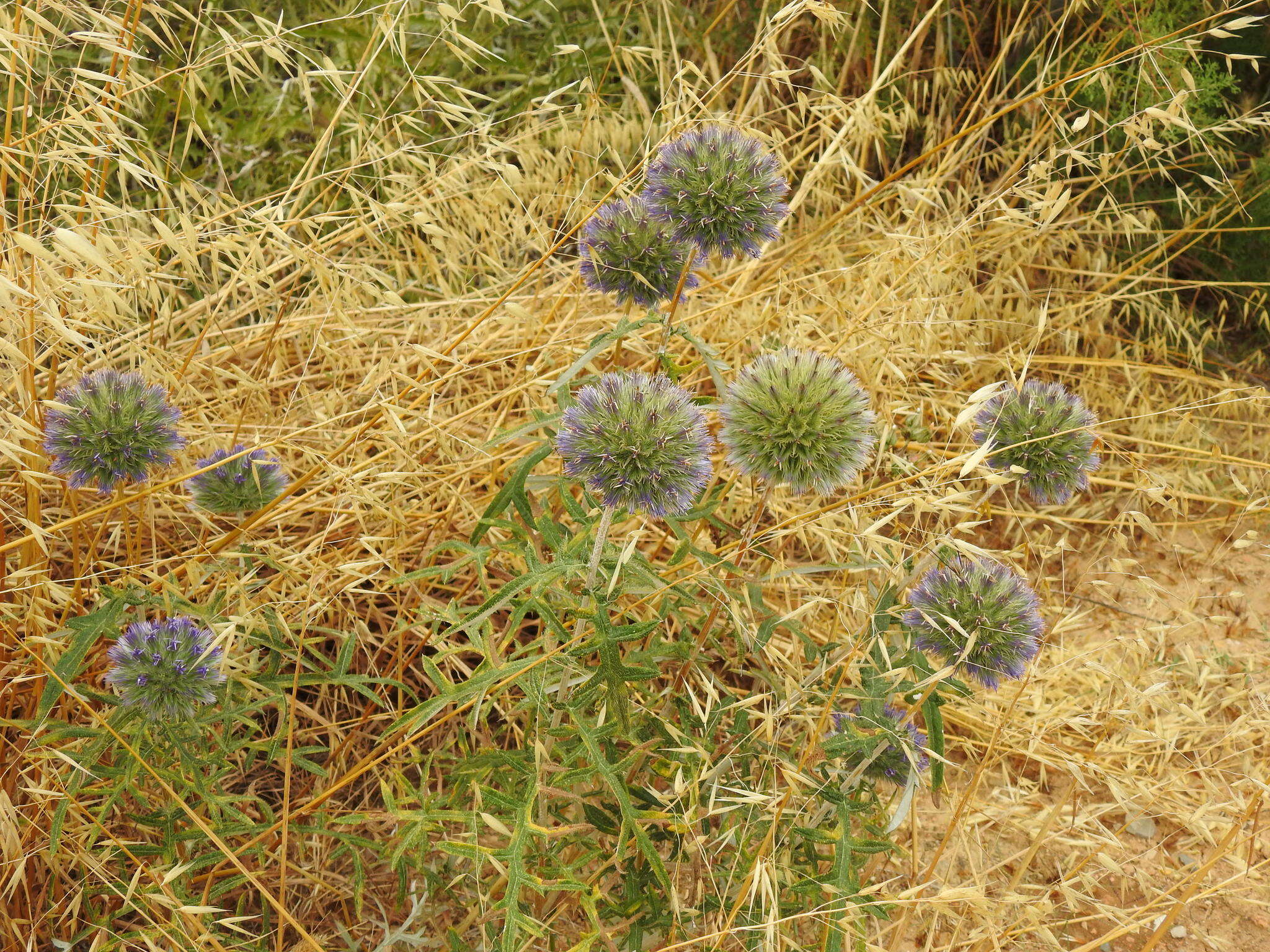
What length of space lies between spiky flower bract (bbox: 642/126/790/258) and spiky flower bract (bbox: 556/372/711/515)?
381mm

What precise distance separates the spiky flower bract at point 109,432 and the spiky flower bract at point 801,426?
98cm

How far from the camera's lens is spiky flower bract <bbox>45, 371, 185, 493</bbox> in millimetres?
1771

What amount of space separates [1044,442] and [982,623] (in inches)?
15.8

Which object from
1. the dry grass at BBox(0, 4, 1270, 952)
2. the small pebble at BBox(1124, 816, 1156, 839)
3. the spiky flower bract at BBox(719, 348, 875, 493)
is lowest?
the small pebble at BBox(1124, 816, 1156, 839)

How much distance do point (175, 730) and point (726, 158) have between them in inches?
52.0

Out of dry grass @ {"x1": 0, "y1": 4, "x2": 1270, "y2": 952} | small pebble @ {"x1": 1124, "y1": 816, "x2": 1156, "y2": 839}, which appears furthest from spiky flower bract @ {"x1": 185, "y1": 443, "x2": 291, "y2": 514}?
small pebble @ {"x1": 1124, "y1": 816, "x2": 1156, "y2": 839}

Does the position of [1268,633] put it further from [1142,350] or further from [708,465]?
[708,465]

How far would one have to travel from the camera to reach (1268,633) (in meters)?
2.95

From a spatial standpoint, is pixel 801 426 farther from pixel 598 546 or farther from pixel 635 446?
pixel 598 546

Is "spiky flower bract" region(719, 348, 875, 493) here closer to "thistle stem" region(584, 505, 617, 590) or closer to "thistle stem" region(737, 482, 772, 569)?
"thistle stem" region(737, 482, 772, 569)

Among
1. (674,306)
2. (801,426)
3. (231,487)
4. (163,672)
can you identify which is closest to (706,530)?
(674,306)

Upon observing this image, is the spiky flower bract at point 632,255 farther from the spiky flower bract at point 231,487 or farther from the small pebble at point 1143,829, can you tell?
the small pebble at point 1143,829

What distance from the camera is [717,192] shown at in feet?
5.86

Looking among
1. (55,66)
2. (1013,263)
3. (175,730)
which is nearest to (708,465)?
(175,730)
